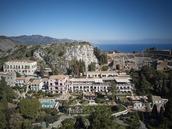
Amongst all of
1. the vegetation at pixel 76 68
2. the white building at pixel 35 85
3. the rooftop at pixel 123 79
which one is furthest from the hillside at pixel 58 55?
the rooftop at pixel 123 79

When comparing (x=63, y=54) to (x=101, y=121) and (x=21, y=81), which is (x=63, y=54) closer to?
(x=21, y=81)

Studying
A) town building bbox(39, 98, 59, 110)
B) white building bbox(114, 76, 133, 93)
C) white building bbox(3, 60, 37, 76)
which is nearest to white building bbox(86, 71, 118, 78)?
white building bbox(114, 76, 133, 93)

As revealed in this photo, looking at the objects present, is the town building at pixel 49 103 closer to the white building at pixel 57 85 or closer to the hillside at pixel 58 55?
the white building at pixel 57 85

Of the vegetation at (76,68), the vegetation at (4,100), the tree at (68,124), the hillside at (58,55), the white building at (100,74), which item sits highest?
the hillside at (58,55)

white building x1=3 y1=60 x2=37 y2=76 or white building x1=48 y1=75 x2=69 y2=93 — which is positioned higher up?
white building x1=3 y1=60 x2=37 y2=76

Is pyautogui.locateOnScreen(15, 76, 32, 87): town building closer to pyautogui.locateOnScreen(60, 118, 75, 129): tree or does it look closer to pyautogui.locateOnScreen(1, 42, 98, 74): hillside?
pyautogui.locateOnScreen(1, 42, 98, 74): hillside

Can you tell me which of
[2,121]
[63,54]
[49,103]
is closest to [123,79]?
[49,103]
